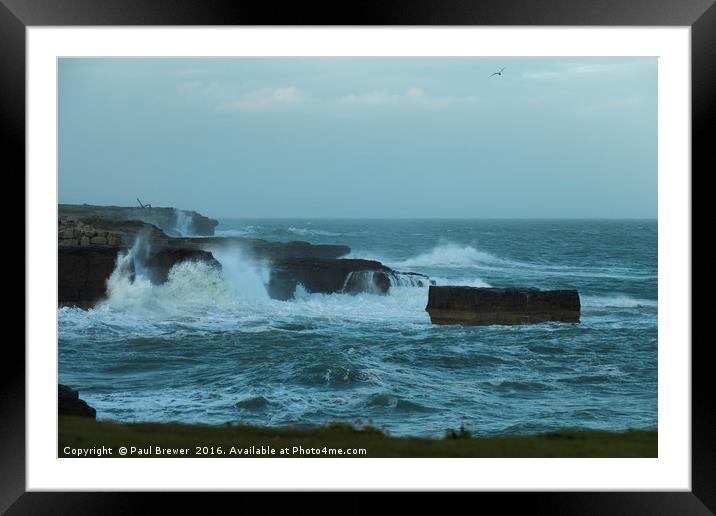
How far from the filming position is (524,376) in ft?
41.3

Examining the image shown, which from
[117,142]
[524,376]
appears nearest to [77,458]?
[524,376]

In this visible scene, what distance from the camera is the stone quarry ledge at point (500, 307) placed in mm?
15219

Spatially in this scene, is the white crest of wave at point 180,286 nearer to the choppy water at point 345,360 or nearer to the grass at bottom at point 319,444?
the choppy water at point 345,360

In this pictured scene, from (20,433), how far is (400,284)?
41.4ft

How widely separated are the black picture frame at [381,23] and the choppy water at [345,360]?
17.0 feet

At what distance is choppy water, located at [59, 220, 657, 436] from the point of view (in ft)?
35.6

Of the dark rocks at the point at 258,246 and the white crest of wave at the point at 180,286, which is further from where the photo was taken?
the dark rocks at the point at 258,246

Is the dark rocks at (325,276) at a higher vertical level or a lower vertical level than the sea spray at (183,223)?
lower

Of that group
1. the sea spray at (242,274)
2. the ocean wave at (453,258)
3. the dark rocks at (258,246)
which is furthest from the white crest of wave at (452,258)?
the sea spray at (242,274)

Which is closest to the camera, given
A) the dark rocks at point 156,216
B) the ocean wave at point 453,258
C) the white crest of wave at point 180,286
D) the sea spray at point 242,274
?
the white crest of wave at point 180,286

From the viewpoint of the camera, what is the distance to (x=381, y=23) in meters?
4.67

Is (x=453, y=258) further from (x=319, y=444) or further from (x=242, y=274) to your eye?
(x=319, y=444)

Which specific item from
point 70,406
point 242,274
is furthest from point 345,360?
point 70,406

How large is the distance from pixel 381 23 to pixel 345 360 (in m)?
9.30
